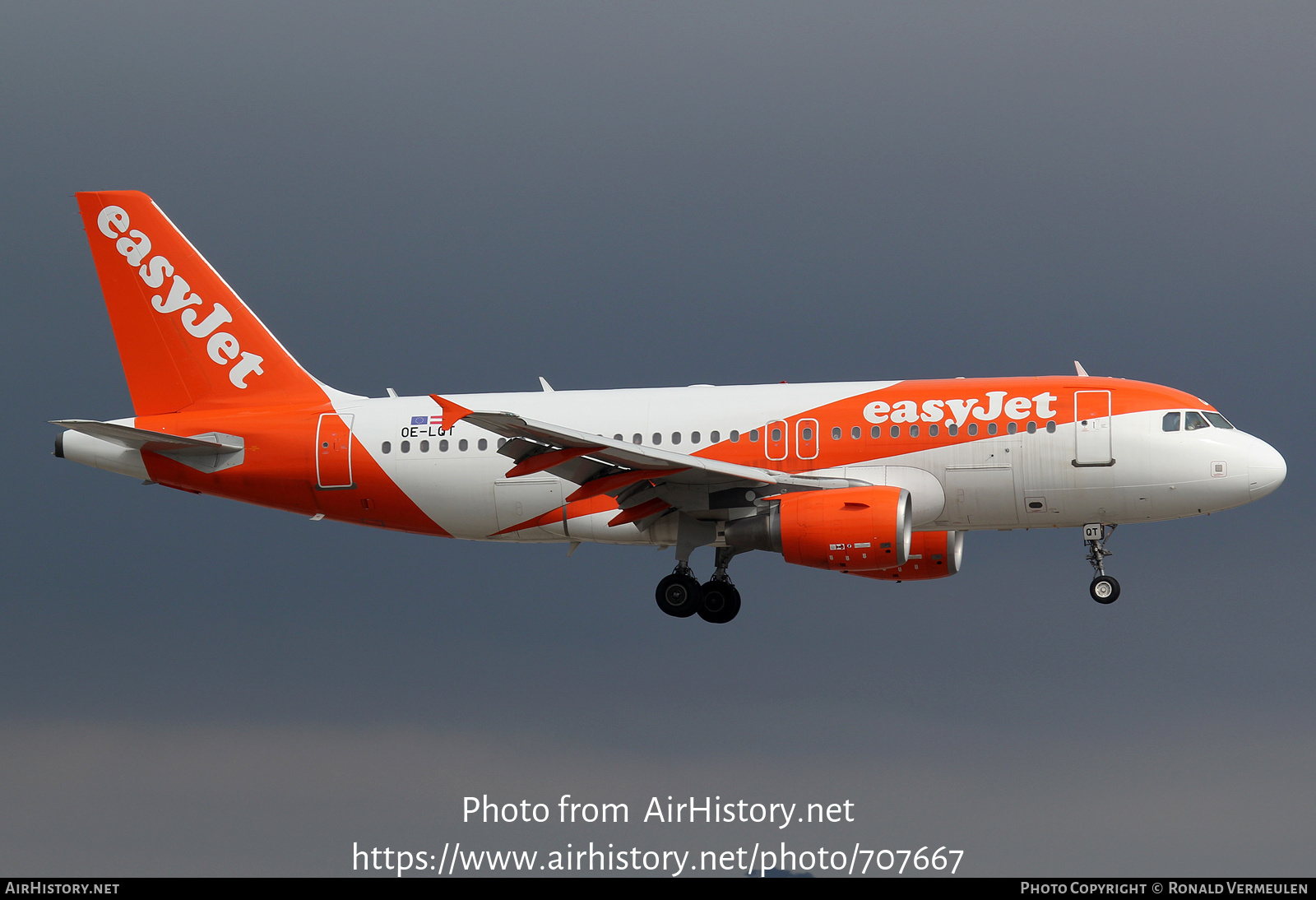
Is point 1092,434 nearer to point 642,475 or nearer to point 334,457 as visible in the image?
point 642,475

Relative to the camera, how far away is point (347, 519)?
41.2 m

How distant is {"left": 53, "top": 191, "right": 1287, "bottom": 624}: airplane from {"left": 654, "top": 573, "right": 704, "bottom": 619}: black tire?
58 millimetres

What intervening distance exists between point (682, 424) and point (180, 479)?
1420 cm

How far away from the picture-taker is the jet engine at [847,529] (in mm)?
34656

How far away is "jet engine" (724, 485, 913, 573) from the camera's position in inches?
1364

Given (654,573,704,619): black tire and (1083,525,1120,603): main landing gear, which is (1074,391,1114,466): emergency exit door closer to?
(1083,525,1120,603): main landing gear

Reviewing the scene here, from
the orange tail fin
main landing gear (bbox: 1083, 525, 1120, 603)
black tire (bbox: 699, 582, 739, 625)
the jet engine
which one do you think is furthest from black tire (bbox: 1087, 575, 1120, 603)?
the orange tail fin

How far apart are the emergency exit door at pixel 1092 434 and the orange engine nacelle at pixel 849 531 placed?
4563 mm

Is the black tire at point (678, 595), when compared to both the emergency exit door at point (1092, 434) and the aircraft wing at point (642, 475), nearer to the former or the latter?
the aircraft wing at point (642, 475)

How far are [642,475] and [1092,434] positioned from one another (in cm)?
1082

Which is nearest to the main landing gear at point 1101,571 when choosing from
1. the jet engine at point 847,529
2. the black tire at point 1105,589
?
the black tire at point 1105,589

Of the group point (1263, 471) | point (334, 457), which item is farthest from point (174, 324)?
point (1263, 471)

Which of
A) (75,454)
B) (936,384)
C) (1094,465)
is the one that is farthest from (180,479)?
(1094,465)

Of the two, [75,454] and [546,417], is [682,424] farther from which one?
[75,454]
